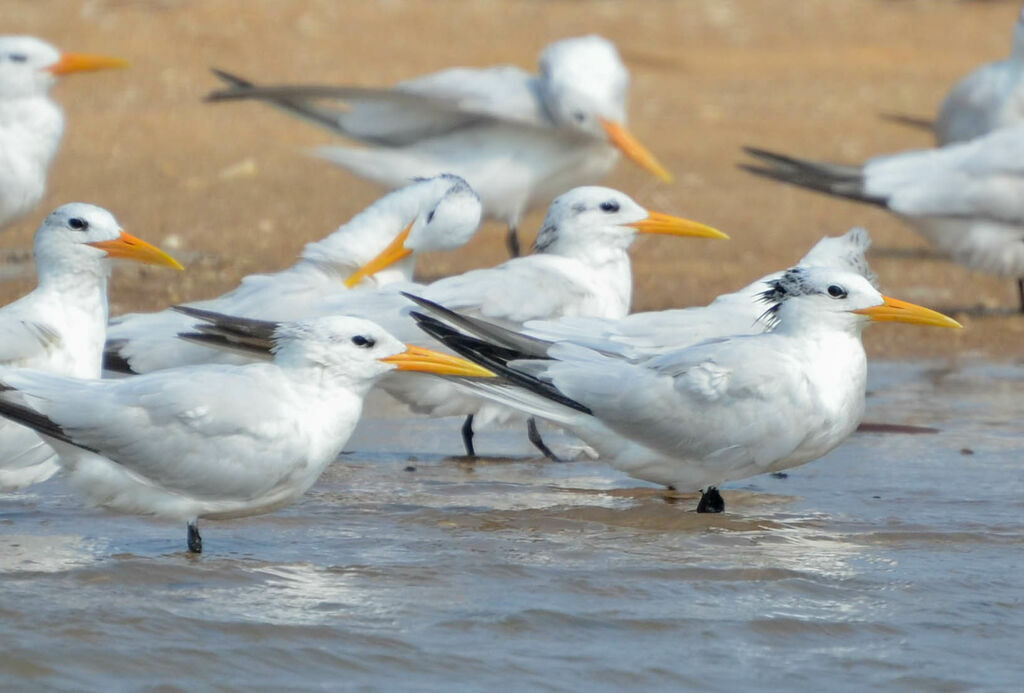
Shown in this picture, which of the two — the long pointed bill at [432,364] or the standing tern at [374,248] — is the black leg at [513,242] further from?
the long pointed bill at [432,364]

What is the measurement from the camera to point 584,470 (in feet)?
19.6

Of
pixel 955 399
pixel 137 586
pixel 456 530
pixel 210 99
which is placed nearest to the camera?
pixel 137 586

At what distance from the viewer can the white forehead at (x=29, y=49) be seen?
8.23m

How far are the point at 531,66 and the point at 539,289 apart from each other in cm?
891

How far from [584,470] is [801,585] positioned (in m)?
1.60

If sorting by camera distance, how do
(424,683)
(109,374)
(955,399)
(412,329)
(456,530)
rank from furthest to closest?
(955,399) < (109,374) < (412,329) < (456,530) < (424,683)

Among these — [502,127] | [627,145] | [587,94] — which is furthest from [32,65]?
[627,145]

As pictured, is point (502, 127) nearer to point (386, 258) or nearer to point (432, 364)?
point (386, 258)

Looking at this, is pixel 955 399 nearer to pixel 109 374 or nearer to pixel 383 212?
pixel 383 212

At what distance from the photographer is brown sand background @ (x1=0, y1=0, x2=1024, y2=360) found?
368 inches

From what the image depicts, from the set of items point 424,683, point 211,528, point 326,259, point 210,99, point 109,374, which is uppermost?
point 210,99

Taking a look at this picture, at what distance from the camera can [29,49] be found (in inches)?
325

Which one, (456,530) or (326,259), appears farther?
(326,259)

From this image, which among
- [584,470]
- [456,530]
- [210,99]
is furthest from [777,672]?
[210,99]
